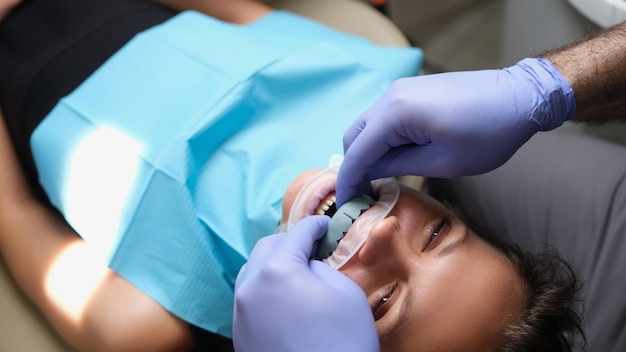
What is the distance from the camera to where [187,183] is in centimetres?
120

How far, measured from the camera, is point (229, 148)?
4.09ft

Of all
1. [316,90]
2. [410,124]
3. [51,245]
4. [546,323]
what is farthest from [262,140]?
[546,323]

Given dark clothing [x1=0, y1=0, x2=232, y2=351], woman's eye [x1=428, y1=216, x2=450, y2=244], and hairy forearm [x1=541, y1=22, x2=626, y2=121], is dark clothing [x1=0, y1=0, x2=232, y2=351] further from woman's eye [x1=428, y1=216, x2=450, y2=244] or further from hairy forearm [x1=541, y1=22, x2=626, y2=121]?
hairy forearm [x1=541, y1=22, x2=626, y2=121]

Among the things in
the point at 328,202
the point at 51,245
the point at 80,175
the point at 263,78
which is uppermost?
the point at 263,78

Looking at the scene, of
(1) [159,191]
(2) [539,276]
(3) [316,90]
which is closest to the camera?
(2) [539,276]

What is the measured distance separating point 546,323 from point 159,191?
0.74 meters

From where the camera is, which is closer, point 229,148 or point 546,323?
point 546,323

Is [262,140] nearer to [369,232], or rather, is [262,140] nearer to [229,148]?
[229,148]

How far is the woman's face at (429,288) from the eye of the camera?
0.95 metres

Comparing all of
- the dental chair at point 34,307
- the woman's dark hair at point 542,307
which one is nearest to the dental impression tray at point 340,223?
the woman's dark hair at point 542,307

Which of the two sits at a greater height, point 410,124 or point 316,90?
point 410,124

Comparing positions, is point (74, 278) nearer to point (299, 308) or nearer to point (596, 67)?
point (299, 308)

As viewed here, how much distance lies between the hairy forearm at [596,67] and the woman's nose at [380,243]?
376mm

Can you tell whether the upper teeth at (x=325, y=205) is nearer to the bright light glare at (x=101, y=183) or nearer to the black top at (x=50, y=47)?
the bright light glare at (x=101, y=183)
